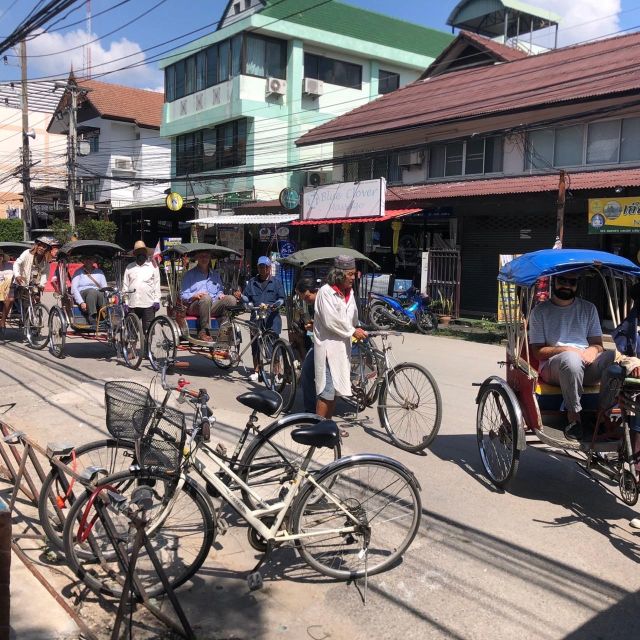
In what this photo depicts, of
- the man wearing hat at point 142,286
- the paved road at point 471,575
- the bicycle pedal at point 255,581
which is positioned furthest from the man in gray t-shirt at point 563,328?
the man wearing hat at point 142,286

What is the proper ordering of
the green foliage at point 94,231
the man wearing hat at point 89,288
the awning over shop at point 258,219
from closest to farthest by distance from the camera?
the man wearing hat at point 89,288, the awning over shop at point 258,219, the green foliage at point 94,231

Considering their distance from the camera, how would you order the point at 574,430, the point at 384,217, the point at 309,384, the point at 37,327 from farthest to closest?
the point at 384,217, the point at 37,327, the point at 309,384, the point at 574,430

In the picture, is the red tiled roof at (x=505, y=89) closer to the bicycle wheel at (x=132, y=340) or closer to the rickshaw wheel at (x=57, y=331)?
the bicycle wheel at (x=132, y=340)

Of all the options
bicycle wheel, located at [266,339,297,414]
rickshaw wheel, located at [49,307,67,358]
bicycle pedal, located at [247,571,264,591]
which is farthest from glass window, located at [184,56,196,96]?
bicycle pedal, located at [247,571,264,591]

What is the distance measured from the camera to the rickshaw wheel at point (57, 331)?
1070 cm

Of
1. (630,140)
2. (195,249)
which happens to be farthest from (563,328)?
(630,140)

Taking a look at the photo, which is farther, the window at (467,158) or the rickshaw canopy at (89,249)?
the window at (467,158)

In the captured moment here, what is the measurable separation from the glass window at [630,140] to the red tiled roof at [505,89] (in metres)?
1.02

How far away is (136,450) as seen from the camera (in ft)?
12.1

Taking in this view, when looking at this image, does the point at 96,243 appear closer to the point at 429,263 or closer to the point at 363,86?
the point at 429,263

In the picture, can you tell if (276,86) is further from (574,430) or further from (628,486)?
(628,486)

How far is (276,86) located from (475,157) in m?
11.3

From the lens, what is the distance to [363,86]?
31.3 meters

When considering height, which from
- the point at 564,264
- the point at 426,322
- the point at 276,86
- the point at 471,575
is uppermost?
the point at 276,86
